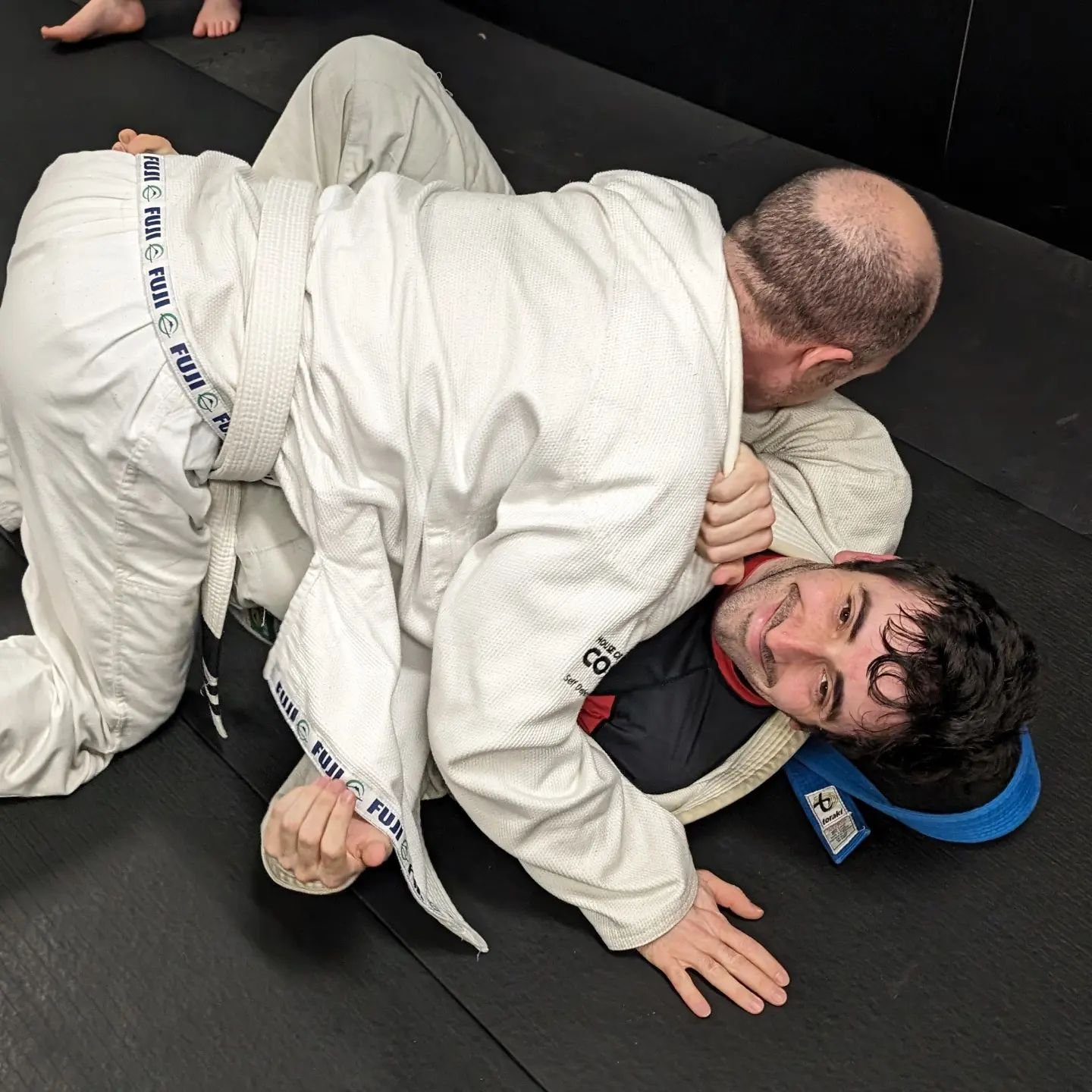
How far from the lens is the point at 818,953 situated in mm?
1481

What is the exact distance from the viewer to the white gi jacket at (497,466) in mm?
1258

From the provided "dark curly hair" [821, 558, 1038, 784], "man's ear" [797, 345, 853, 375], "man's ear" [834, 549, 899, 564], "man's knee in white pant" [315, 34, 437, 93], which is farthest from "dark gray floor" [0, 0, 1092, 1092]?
"man's knee in white pant" [315, 34, 437, 93]

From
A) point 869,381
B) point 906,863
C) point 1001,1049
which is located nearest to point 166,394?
point 906,863

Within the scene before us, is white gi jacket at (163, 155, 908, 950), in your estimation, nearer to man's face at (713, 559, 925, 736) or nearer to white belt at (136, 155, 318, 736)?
white belt at (136, 155, 318, 736)

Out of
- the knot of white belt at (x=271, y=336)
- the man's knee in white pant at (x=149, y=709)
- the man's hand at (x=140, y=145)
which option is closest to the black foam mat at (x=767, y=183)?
the man's hand at (x=140, y=145)

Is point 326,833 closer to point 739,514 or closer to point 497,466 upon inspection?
point 497,466

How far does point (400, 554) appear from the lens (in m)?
1.44

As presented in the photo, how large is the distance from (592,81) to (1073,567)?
5.95 feet

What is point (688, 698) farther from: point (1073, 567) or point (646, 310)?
point (1073, 567)

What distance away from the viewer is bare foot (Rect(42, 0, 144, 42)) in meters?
2.93

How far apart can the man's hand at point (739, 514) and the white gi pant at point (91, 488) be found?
1.91 ft

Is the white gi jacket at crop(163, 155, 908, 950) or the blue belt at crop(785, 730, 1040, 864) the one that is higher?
the white gi jacket at crop(163, 155, 908, 950)

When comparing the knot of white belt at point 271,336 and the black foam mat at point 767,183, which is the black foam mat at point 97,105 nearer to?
the black foam mat at point 767,183

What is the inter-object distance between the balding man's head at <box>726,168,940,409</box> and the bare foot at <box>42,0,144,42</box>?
88.3 inches
